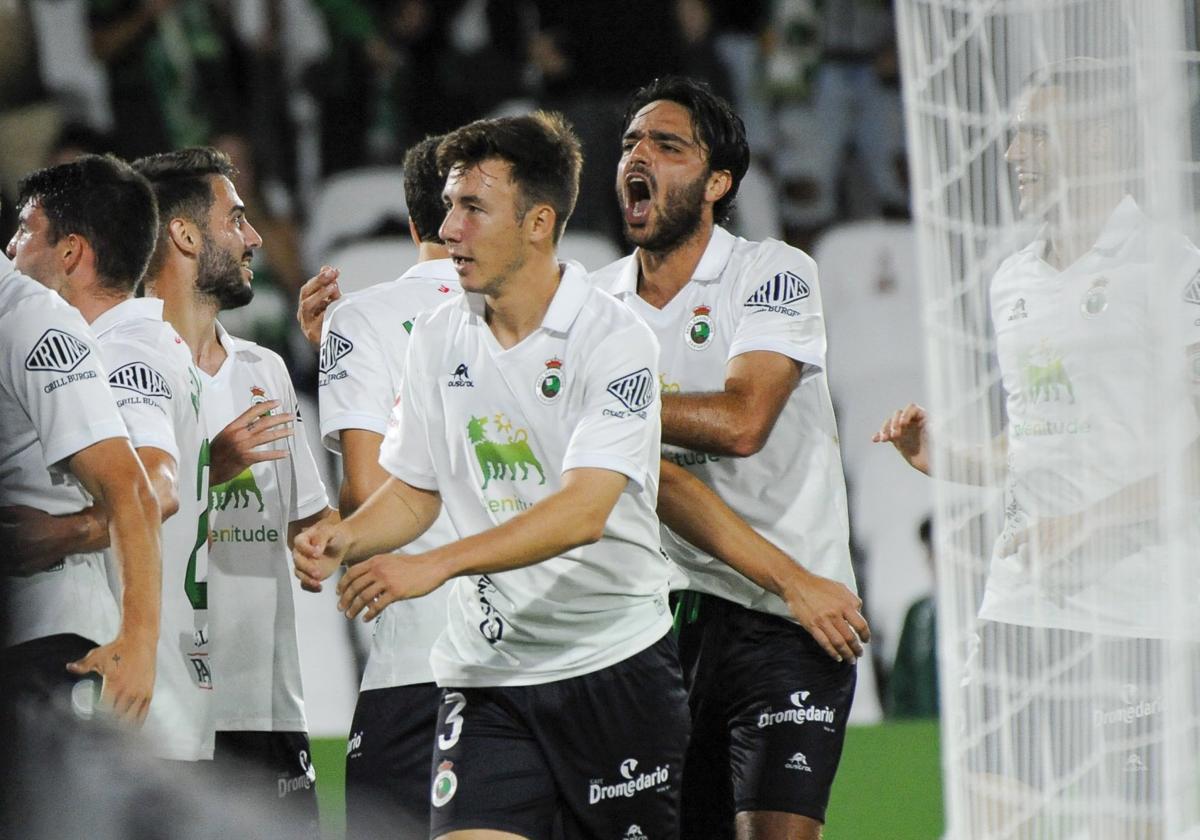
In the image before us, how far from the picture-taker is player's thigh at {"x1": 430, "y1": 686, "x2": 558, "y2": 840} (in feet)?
12.3

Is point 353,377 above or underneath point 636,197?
underneath

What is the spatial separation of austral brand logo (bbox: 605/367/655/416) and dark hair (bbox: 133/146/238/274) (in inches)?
62.1

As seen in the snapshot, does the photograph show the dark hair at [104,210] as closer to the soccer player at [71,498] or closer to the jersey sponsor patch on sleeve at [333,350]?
the soccer player at [71,498]

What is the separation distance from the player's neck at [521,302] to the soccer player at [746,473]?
0.52m

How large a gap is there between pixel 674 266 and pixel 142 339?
137 centimetres

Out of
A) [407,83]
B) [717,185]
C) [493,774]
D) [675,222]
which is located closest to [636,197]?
[675,222]

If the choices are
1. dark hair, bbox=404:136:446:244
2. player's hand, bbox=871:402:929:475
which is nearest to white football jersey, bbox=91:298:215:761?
dark hair, bbox=404:136:446:244

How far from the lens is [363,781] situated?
456cm

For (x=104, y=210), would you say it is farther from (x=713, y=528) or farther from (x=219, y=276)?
(x=713, y=528)

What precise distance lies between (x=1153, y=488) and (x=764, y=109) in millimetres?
6942

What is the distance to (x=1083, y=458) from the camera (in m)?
4.23

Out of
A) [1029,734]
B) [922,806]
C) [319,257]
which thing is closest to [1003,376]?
[1029,734]

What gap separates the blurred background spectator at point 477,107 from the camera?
9.59 m

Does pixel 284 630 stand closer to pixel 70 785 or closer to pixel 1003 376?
pixel 1003 376
